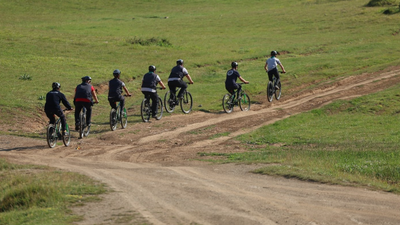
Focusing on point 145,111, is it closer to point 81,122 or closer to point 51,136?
point 81,122

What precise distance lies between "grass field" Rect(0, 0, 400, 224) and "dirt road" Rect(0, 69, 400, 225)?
0.79 m

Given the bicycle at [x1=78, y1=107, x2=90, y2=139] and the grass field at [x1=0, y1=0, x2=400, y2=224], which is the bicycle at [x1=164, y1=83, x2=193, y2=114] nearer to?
the grass field at [x1=0, y1=0, x2=400, y2=224]

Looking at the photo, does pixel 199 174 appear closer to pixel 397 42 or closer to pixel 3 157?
pixel 3 157

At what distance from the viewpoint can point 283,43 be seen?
4922 centimetres

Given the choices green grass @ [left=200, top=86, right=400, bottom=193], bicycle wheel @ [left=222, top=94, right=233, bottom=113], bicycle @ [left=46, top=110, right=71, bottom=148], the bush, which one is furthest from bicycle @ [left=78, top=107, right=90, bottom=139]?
the bush

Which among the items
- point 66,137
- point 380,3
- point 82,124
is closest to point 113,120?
point 82,124

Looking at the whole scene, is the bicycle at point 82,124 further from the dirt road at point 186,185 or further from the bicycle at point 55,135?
the bicycle at point 55,135

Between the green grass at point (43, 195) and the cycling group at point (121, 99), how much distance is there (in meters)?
4.72

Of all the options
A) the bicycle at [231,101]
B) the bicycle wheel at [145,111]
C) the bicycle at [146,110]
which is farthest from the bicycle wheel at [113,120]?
the bicycle at [231,101]

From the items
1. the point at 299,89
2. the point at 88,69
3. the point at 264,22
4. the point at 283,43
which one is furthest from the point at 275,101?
the point at 264,22

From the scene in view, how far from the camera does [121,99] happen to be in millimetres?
20766

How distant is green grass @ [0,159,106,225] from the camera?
1024cm

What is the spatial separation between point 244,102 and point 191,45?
22.7 m

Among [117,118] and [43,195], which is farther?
[117,118]
